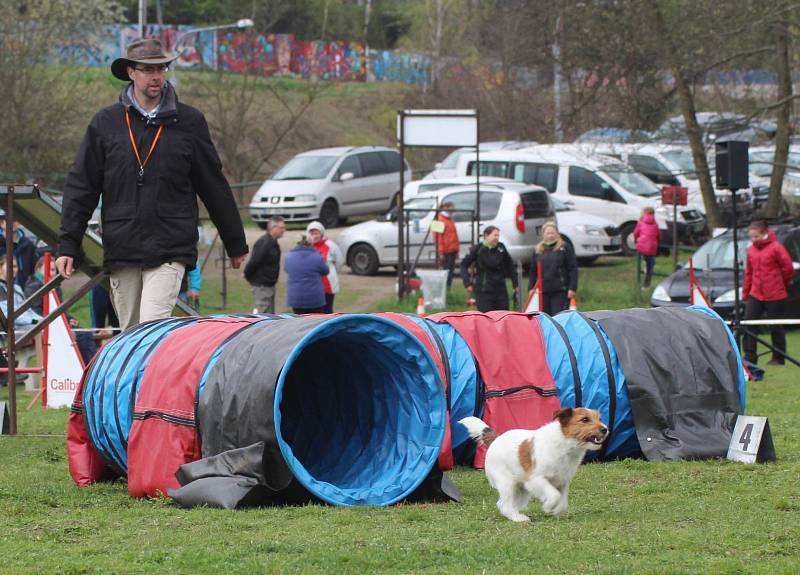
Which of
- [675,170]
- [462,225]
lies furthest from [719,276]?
[675,170]

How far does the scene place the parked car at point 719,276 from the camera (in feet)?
74.1

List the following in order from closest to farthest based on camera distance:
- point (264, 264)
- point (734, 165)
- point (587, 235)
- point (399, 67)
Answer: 1. point (734, 165)
2. point (264, 264)
3. point (587, 235)
4. point (399, 67)

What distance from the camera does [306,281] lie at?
18.6 metres

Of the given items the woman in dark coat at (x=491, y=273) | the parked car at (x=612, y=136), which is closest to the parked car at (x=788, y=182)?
the parked car at (x=612, y=136)

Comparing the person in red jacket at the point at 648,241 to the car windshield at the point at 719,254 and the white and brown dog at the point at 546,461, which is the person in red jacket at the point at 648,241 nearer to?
the car windshield at the point at 719,254

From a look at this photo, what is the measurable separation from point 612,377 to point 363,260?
767 inches

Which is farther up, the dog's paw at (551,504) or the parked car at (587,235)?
the parked car at (587,235)

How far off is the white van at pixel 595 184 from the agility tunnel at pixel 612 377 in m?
21.1

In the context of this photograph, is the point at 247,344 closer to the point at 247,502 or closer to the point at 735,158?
the point at 247,502

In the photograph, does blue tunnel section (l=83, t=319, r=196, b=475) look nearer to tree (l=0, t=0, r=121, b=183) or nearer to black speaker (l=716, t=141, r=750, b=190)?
black speaker (l=716, t=141, r=750, b=190)

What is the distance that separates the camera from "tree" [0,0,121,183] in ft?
99.7

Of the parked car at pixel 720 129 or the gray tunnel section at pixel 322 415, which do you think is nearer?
the gray tunnel section at pixel 322 415

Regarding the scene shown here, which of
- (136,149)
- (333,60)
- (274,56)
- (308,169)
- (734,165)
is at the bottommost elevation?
(136,149)

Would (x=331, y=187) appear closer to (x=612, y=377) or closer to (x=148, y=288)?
(x=612, y=377)
